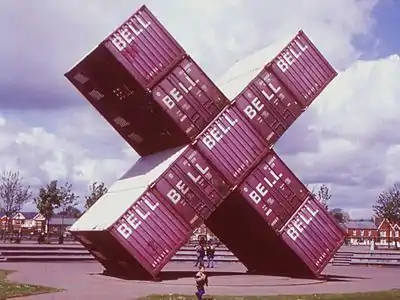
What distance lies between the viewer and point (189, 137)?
31.3m

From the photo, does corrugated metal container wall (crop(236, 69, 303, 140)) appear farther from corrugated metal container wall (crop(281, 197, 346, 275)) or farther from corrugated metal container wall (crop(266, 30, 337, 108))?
corrugated metal container wall (crop(281, 197, 346, 275))

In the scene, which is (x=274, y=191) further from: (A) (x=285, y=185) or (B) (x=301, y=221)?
(B) (x=301, y=221)

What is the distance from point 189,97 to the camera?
103ft

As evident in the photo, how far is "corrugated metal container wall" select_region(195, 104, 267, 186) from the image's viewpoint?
31286 millimetres

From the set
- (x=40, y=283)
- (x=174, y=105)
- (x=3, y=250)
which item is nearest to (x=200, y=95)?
(x=174, y=105)

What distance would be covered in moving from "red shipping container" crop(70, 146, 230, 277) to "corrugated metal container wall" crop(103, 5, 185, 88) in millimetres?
3930

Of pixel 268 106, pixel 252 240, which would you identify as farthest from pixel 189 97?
pixel 252 240

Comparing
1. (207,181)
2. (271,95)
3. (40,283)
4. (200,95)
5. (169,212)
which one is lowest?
(40,283)

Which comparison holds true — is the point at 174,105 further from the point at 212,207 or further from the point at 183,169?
the point at 212,207

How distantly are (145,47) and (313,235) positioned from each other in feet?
39.7

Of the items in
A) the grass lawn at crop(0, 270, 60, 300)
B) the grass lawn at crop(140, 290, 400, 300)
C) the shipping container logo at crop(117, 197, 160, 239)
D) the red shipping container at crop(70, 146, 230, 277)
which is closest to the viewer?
the grass lawn at crop(140, 290, 400, 300)

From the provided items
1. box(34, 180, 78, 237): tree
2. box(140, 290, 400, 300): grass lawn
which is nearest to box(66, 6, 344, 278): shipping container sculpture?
box(140, 290, 400, 300): grass lawn

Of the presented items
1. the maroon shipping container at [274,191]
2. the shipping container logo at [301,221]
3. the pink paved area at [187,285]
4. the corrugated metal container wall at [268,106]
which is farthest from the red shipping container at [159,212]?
the shipping container logo at [301,221]

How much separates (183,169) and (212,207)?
89.4 inches
